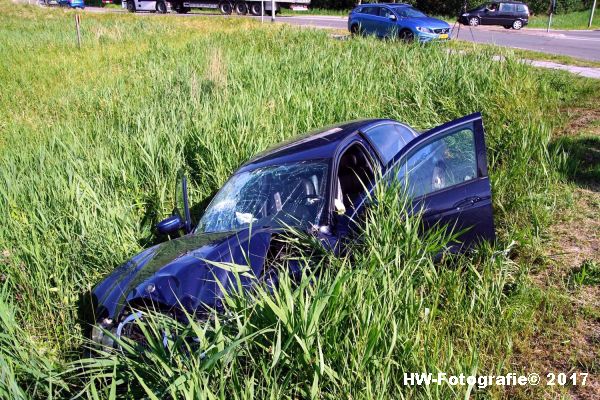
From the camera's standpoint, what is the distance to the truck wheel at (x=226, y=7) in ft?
119

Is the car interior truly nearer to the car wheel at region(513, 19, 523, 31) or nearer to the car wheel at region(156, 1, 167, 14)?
the car wheel at region(513, 19, 523, 31)

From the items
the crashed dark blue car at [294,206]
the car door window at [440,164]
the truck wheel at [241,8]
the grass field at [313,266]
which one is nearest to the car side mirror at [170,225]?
the crashed dark blue car at [294,206]

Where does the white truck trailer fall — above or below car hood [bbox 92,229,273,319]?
Answer: above

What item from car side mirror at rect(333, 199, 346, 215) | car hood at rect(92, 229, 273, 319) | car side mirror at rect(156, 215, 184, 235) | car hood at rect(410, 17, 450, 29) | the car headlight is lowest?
car side mirror at rect(156, 215, 184, 235)

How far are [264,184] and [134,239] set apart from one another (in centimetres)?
162

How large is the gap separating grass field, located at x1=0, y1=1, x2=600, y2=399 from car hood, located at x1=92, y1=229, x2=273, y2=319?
305 mm

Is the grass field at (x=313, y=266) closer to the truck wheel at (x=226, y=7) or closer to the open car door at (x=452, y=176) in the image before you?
the open car door at (x=452, y=176)

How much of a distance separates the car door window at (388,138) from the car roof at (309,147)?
4.4 inches

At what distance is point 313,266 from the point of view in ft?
12.1

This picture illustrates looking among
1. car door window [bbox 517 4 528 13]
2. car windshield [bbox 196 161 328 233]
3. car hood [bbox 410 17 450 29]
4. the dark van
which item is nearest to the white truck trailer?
the dark van

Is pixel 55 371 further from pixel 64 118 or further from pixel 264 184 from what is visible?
pixel 64 118

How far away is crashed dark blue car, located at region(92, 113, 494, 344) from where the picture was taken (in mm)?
3492

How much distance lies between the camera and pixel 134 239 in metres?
5.34

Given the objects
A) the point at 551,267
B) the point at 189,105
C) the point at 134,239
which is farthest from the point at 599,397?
the point at 189,105
